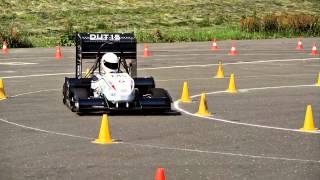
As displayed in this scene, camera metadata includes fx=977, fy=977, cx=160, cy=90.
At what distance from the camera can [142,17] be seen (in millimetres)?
67812

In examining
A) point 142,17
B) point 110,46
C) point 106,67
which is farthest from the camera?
point 142,17

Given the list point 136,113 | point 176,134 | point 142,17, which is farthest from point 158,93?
point 142,17

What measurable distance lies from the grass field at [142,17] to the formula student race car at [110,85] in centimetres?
2804

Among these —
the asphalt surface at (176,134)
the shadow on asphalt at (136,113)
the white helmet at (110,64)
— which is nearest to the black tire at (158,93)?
the shadow on asphalt at (136,113)

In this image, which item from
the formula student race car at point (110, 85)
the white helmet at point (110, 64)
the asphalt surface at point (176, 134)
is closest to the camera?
the asphalt surface at point (176, 134)

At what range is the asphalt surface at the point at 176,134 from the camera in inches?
571

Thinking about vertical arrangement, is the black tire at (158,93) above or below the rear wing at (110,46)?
below

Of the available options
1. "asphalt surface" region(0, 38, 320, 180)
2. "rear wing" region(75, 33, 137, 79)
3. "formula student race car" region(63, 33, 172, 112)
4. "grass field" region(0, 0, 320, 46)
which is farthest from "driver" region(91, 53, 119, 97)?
"grass field" region(0, 0, 320, 46)

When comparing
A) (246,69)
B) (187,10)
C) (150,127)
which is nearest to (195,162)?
(150,127)

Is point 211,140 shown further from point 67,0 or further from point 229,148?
point 67,0

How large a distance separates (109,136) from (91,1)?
185 ft

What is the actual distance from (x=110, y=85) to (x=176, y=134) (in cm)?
324

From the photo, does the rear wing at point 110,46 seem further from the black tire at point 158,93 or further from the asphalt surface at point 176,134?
the black tire at point 158,93

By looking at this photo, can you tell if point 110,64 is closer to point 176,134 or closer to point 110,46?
point 110,46
